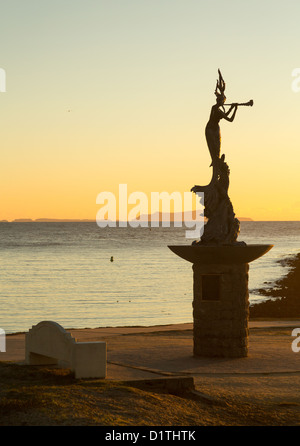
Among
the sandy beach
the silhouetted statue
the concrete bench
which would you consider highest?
the silhouetted statue

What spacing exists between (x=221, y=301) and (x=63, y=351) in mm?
5281

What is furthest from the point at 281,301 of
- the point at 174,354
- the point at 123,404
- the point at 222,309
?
the point at 123,404

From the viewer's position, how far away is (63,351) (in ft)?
51.5

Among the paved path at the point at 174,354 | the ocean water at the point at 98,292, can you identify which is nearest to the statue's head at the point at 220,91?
the paved path at the point at 174,354

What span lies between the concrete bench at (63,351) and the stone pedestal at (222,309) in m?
4.64

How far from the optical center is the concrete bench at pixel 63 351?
593 inches

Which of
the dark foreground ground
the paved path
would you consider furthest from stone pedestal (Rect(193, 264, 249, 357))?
the dark foreground ground

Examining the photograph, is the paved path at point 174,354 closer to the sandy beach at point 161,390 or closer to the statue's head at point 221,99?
the sandy beach at point 161,390

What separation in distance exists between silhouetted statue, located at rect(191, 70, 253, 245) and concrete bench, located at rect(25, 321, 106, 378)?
5.47 metres

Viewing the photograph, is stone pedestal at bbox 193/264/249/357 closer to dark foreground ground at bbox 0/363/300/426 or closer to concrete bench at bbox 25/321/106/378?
dark foreground ground at bbox 0/363/300/426

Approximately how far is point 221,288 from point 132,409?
728 centimetres

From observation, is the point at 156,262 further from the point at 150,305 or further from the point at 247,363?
the point at 247,363

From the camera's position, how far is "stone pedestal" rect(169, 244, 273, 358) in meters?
19.4
